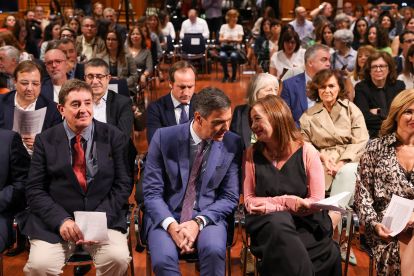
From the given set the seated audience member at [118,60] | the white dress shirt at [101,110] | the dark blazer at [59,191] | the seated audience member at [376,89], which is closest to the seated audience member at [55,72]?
the white dress shirt at [101,110]

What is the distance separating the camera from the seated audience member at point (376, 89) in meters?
4.01

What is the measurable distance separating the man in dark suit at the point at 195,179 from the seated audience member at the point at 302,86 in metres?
1.59

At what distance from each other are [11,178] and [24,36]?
570 centimetres

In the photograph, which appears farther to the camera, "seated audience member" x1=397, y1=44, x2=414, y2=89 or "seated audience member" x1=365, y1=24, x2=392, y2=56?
"seated audience member" x1=365, y1=24, x2=392, y2=56

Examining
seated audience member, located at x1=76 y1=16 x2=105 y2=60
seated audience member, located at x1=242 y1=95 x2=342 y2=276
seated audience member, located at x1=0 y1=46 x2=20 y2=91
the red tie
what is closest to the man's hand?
the red tie

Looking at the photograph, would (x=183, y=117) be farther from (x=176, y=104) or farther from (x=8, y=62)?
(x=8, y=62)

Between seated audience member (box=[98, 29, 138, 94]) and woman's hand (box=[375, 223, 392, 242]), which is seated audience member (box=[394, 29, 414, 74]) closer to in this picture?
seated audience member (box=[98, 29, 138, 94])

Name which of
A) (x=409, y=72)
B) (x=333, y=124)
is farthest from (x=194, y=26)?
(x=333, y=124)

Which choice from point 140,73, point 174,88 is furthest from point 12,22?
point 174,88

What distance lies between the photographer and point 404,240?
7.82ft

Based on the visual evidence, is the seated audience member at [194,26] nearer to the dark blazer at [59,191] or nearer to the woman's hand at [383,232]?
the dark blazer at [59,191]

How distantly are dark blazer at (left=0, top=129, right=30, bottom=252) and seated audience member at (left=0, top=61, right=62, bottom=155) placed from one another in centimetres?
70

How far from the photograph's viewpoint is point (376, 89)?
13.6 ft

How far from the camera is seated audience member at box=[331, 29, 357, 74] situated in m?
5.98
